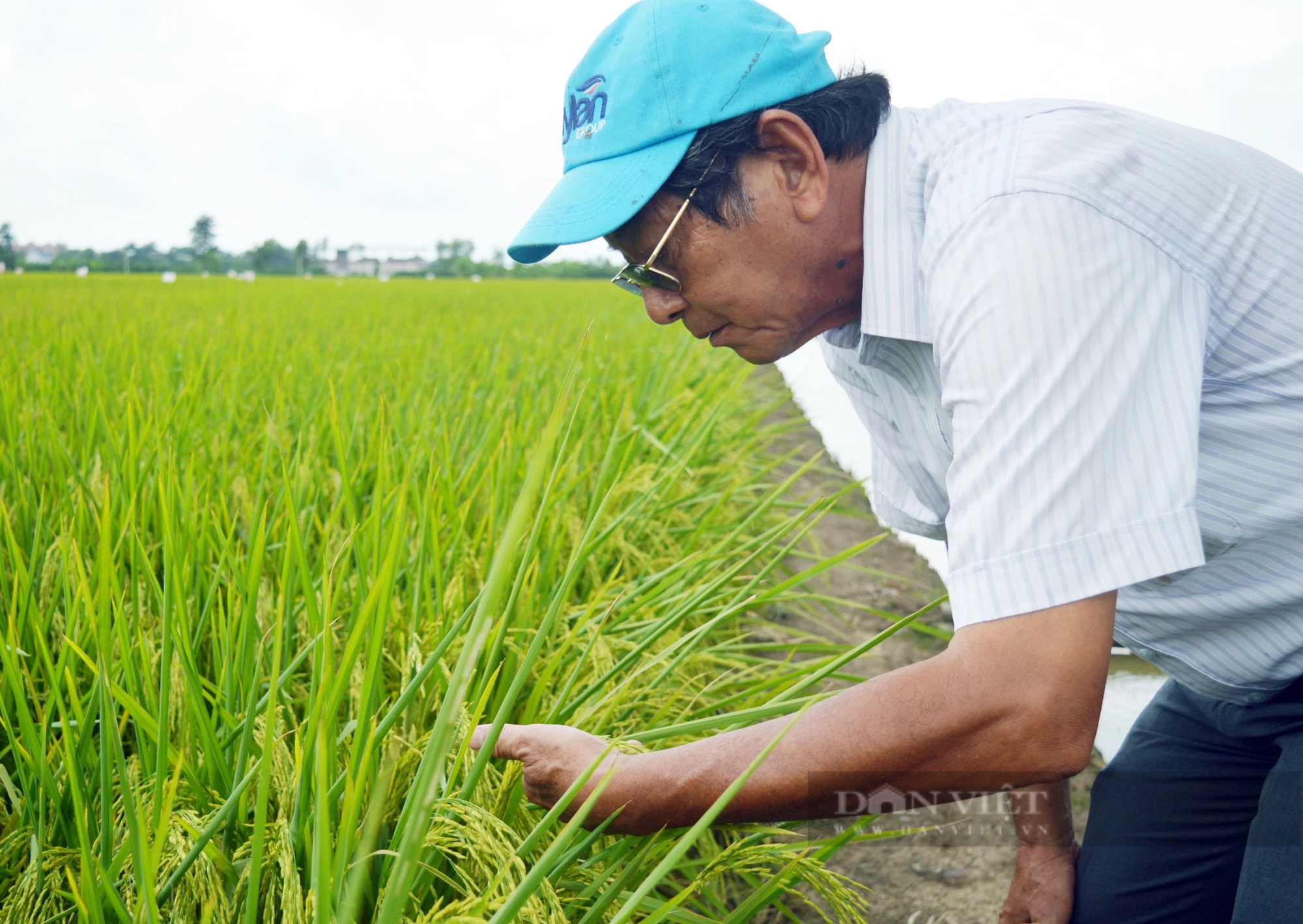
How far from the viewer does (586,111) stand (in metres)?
0.98

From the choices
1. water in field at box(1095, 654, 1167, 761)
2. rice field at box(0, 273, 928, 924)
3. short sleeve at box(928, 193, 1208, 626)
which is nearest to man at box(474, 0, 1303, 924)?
short sleeve at box(928, 193, 1208, 626)

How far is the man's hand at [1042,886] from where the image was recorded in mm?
1180

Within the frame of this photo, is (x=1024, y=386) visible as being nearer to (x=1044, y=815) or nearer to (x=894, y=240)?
(x=894, y=240)

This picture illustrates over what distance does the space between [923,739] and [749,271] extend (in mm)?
503

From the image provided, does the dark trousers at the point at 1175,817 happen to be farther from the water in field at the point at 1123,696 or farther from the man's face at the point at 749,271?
the man's face at the point at 749,271

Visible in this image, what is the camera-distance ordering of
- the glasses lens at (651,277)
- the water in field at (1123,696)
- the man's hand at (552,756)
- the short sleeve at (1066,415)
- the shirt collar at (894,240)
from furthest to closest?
1. the water in field at (1123,696)
2. the glasses lens at (651,277)
3. the shirt collar at (894,240)
4. the man's hand at (552,756)
5. the short sleeve at (1066,415)

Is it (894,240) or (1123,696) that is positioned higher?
(894,240)

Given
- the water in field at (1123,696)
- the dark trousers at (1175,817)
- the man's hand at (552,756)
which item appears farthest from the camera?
the water in field at (1123,696)

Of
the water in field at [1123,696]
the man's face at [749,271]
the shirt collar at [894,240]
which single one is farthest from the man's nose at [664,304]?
the water in field at [1123,696]

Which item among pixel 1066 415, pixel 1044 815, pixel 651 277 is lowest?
pixel 1044 815

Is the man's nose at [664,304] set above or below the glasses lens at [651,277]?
below

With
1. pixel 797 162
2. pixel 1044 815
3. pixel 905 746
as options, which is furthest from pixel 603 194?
pixel 1044 815

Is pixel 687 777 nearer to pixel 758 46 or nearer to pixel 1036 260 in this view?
pixel 1036 260

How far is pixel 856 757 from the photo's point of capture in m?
0.66
